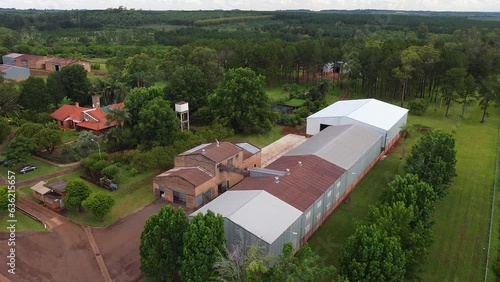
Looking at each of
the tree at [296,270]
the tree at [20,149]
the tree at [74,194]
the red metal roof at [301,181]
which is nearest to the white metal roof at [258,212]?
the red metal roof at [301,181]

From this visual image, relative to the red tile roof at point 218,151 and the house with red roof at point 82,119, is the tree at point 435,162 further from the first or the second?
the house with red roof at point 82,119

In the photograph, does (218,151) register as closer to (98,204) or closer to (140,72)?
(98,204)

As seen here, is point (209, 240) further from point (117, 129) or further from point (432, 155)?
point (117, 129)

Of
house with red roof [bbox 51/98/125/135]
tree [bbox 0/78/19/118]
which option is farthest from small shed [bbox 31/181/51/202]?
tree [bbox 0/78/19/118]

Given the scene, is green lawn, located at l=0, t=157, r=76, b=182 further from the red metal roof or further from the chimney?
the red metal roof

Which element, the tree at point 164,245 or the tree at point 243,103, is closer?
the tree at point 164,245

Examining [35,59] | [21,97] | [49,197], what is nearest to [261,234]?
[49,197]
